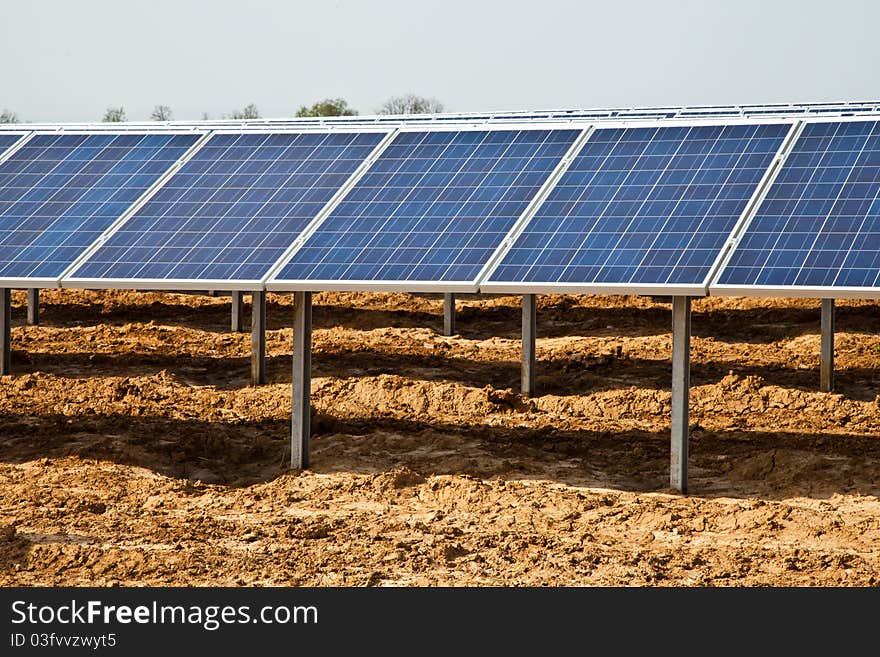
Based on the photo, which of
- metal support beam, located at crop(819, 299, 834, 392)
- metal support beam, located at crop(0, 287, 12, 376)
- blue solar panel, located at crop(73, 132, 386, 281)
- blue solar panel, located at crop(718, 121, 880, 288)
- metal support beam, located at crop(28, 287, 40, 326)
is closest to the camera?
blue solar panel, located at crop(718, 121, 880, 288)

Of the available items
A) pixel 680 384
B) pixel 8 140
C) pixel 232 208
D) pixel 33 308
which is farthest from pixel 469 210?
pixel 33 308

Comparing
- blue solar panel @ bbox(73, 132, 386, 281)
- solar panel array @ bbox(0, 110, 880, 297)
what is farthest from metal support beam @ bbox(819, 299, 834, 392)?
blue solar panel @ bbox(73, 132, 386, 281)

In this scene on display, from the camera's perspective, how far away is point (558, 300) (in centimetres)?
3747

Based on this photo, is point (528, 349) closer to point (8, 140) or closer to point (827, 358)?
point (827, 358)

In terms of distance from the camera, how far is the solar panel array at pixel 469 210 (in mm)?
17250

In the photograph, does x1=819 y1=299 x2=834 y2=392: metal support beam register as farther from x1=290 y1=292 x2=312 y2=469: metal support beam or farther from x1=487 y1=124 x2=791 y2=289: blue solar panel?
x1=290 y1=292 x2=312 y2=469: metal support beam

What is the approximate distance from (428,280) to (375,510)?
332 cm

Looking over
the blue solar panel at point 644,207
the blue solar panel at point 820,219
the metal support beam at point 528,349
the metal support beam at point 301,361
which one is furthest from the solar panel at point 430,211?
the metal support beam at point 528,349

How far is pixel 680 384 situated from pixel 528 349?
25.4 ft

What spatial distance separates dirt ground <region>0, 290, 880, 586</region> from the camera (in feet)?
51.5

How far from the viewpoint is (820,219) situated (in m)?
17.6

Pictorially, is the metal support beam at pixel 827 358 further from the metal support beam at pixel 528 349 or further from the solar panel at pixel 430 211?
the solar panel at pixel 430 211

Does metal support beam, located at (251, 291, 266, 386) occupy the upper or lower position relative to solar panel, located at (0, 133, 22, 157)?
lower

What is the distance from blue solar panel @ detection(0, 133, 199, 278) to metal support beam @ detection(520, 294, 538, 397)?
709cm
